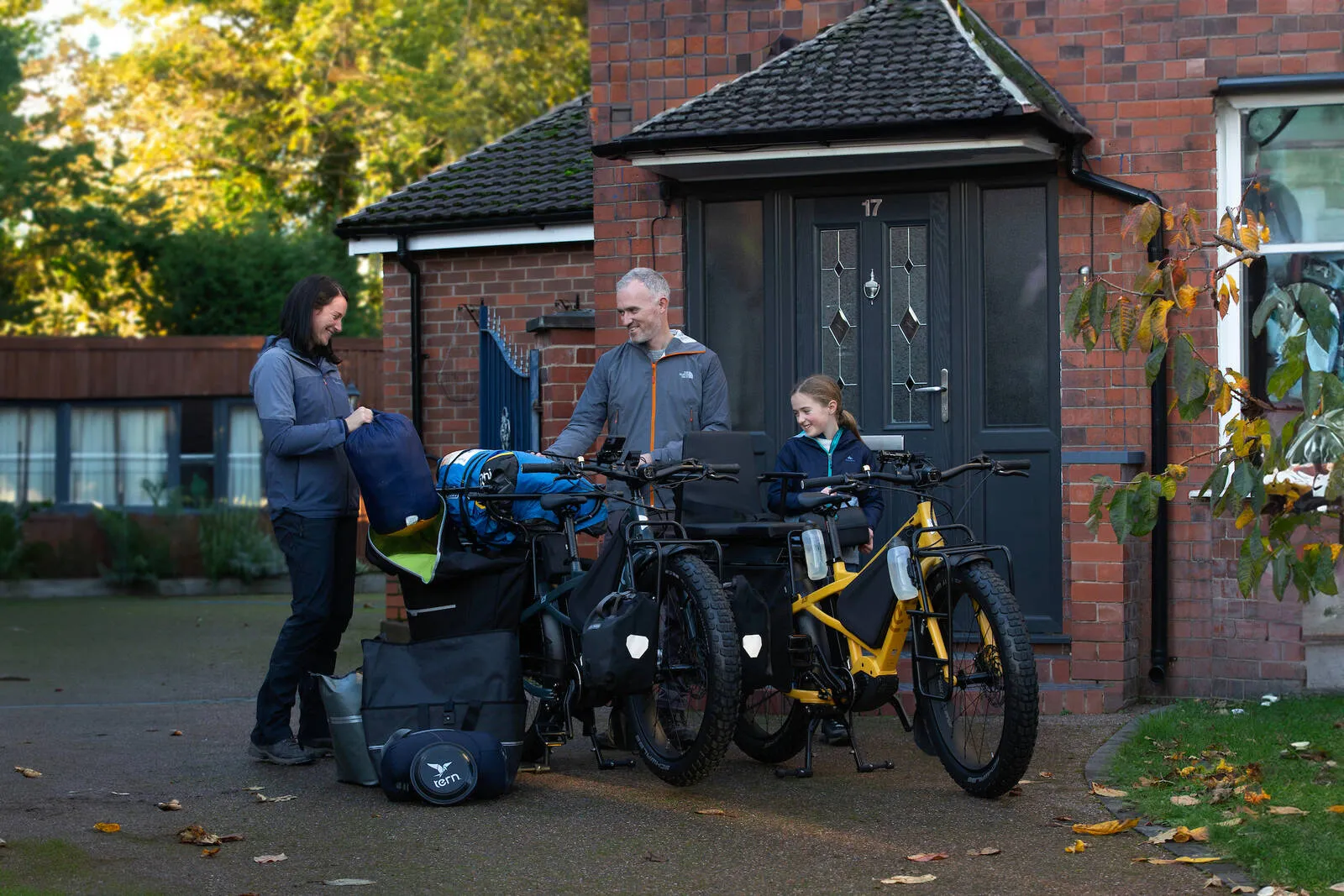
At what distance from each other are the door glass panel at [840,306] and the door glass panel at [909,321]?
188 mm

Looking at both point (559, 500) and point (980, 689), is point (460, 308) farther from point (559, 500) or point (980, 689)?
point (980, 689)

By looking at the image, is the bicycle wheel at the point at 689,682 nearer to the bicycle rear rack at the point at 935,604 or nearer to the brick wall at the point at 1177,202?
the bicycle rear rack at the point at 935,604

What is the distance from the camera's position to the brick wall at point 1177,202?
27.3ft

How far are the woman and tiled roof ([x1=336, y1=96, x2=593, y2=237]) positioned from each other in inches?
220

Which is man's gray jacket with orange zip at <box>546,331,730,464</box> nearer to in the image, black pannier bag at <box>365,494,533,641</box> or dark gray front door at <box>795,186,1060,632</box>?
black pannier bag at <box>365,494,533,641</box>

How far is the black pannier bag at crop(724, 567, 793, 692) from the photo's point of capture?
6.07 metres

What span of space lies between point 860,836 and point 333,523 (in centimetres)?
265

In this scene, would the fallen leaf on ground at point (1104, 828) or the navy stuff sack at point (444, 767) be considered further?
the navy stuff sack at point (444, 767)

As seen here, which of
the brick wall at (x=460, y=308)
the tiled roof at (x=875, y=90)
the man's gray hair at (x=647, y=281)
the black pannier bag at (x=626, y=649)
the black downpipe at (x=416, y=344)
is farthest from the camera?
the black downpipe at (x=416, y=344)

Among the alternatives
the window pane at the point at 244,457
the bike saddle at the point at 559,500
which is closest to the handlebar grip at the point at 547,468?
the bike saddle at the point at 559,500

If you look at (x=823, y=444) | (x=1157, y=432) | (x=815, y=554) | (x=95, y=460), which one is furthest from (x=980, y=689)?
(x=95, y=460)

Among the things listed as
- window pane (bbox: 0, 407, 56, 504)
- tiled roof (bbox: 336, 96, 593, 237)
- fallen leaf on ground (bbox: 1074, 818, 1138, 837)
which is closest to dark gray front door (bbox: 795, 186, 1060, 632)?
fallen leaf on ground (bbox: 1074, 818, 1138, 837)

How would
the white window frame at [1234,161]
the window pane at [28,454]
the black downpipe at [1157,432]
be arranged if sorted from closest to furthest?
the black downpipe at [1157,432] → the white window frame at [1234,161] → the window pane at [28,454]

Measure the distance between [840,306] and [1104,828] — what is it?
3915 millimetres
